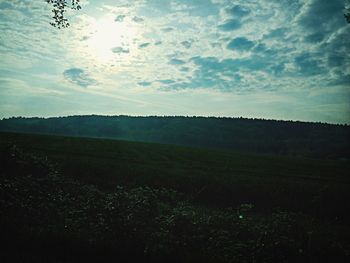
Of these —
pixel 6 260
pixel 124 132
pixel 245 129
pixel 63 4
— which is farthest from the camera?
pixel 124 132

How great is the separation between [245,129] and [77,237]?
142 metres

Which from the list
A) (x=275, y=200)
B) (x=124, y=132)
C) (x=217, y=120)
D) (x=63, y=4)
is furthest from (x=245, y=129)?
(x=63, y=4)

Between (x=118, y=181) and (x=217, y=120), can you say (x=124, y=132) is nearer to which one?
(x=217, y=120)

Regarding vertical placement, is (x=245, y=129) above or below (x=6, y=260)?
above

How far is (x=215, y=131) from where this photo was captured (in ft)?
469

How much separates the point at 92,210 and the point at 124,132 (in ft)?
494

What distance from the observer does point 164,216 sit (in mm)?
11812

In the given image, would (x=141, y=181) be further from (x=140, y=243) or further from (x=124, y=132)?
(x=124, y=132)

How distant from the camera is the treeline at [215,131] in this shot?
119688 mm

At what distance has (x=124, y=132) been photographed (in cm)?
15988

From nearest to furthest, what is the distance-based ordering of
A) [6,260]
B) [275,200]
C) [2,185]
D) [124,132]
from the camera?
[6,260], [2,185], [275,200], [124,132]

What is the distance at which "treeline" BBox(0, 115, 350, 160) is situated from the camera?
119688 millimetres

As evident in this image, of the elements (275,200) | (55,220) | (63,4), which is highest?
(63,4)

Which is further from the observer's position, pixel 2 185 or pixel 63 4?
pixel 63 4
